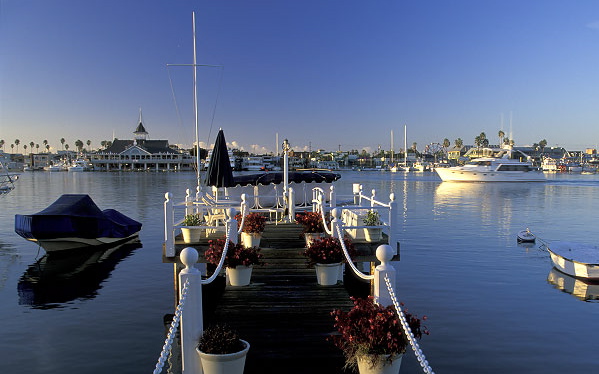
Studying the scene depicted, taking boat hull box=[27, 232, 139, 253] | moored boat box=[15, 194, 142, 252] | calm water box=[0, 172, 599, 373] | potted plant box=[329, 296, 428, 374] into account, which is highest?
potted plant box=[329, 296, 428, 374]

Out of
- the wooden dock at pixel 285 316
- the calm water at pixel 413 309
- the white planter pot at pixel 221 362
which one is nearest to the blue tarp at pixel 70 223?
the calm water at pixel 413 309

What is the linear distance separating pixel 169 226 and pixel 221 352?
21.9 feet

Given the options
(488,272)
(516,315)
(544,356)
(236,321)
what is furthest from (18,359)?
(488,272)

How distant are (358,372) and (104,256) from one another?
2234 cm

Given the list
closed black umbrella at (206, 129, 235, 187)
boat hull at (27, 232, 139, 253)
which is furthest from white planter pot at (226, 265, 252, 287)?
boat hull at (27, 232, 139, 253)

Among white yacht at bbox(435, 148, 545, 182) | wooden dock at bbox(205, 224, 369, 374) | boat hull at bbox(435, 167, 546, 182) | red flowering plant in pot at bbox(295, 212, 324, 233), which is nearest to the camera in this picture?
wooden dock at bbox(205, 224, 369, 374)

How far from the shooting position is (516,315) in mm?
14680

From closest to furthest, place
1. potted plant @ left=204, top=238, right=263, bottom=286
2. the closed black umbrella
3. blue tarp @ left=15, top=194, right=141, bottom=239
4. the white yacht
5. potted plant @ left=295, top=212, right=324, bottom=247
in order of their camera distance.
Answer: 1. potted plant @ left=204, top=238, right=263, bottom=286
2. potted plant @ left=295, top=212, right=324, bottom=247
3. the closed black umbrella
4. blue tarp @ left=15, top=194, right=141, bottom=239
5. the white yacht

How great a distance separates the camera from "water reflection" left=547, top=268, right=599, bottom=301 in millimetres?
17234

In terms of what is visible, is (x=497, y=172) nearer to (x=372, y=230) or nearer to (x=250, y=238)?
(x=372, y=230)

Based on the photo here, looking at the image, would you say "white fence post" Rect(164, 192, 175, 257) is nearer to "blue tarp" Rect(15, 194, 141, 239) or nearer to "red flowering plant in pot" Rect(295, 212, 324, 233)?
"red flowering plant in pot" Rect(295, 212, 324, 233)

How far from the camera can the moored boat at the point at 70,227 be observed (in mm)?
24469

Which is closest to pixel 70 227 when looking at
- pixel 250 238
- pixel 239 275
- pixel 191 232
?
pixel 191 232

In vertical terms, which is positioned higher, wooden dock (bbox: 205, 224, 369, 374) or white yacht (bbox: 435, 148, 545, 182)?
white yacht (bbox: 435, 148, 545, 182)
